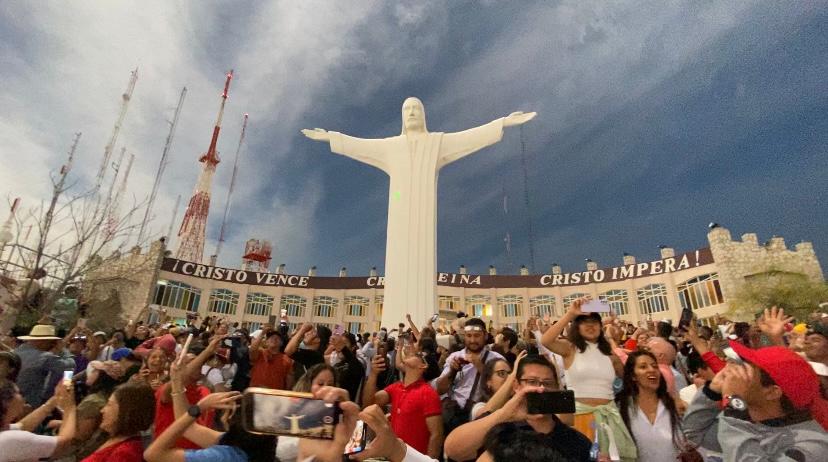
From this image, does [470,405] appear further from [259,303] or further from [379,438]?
[259,303]

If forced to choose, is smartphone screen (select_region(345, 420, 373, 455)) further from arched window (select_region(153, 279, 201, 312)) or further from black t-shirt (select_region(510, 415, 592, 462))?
arched window (select_region(153, 279, 201, 312))

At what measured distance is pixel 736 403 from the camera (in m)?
1.93

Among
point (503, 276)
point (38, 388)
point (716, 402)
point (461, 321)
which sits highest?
point (503, 276)

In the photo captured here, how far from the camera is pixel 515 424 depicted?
193 cm

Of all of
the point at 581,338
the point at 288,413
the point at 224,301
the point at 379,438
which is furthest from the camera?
the point at 224,301

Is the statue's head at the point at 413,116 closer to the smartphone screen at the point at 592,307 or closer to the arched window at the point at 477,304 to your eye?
the smartphone screen at the point at 592,307

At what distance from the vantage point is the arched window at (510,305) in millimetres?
37375

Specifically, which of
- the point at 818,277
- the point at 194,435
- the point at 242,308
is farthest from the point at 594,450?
the point at 242,308

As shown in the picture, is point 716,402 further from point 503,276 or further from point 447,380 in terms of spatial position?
point 503,276

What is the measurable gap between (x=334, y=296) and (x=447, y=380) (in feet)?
117

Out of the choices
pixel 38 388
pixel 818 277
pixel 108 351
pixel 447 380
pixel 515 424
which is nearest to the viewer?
pixel 515 424

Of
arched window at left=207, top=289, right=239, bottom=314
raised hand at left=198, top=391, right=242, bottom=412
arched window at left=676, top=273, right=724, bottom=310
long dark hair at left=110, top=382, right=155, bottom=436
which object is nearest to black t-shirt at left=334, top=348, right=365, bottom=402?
long dark hair at left=110, top=382, right=155, bottom=436

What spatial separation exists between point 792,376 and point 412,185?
13.3 metres

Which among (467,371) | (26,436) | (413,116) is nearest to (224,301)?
(413,116)
